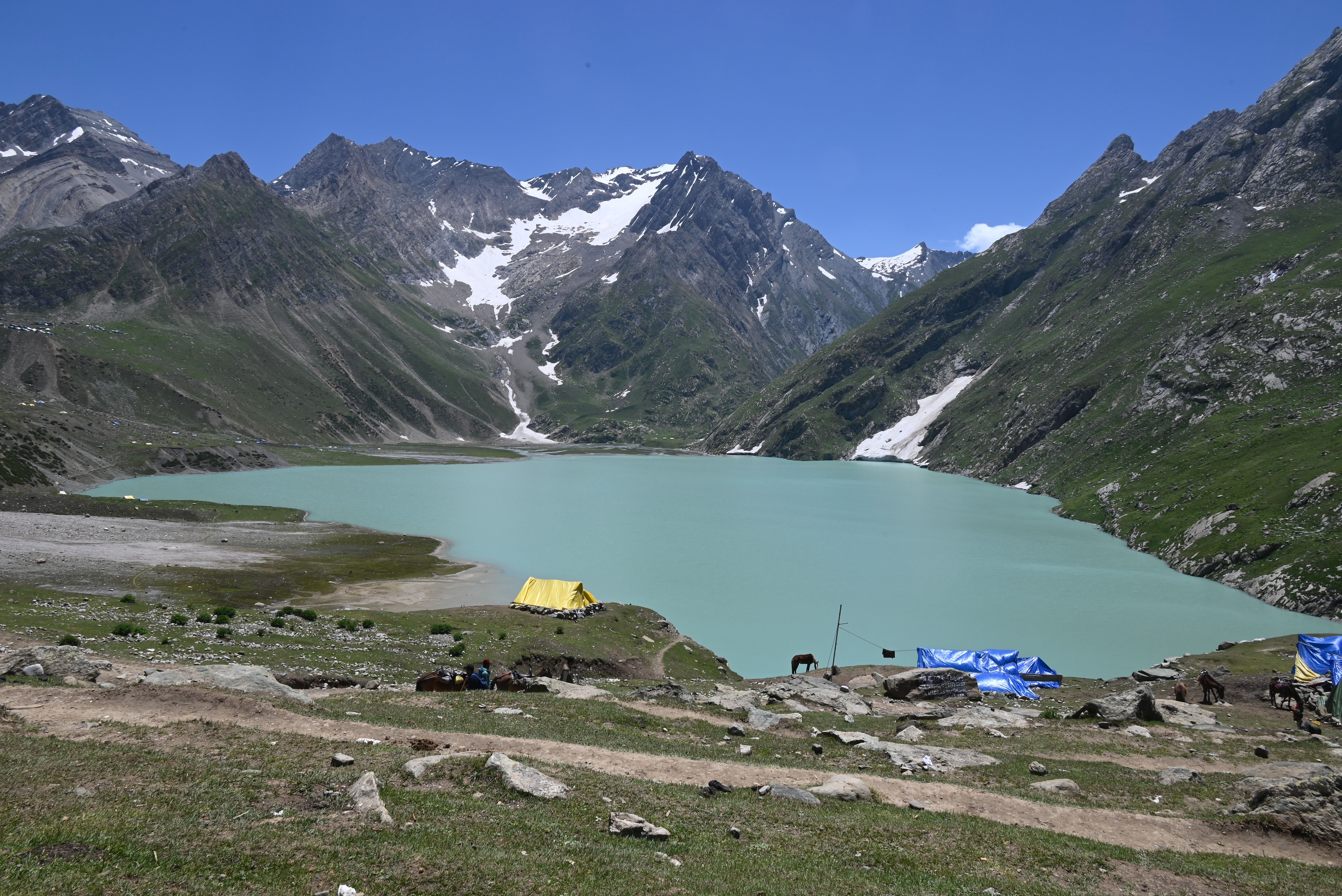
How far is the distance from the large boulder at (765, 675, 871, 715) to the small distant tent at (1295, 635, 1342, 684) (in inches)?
1006

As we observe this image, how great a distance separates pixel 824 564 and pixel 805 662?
3382 centimetres

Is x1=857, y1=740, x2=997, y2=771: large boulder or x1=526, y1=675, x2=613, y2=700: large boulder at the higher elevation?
x1=857, y1=740, x2=997, y2=771: large boulder

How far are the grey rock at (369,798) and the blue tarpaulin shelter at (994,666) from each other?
3390cm

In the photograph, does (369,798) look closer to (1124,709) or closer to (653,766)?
(653,766)

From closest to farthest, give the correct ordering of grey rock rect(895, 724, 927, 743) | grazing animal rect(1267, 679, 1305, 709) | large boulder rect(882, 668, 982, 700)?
grey rock rect(895, 724, 927, 743) < grazing animal rect(1267, 679, 1305, 709) < large boulder rect(882, 668, 982, 700)

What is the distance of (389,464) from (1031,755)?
648 ft

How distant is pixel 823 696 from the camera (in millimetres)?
32656

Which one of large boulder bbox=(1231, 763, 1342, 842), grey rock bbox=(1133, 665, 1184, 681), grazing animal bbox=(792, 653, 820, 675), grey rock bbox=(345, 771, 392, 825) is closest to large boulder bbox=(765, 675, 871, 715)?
grazing animal bbox=(792, 653, 820, 675)

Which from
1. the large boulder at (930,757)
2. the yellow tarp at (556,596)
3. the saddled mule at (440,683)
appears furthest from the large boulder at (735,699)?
the yellow tarp at (556,596)

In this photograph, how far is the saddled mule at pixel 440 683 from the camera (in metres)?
27.8

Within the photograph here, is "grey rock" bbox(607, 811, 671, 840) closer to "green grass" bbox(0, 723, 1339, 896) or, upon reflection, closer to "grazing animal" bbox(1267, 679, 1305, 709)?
"green grass" bbox(0, 723, 1339, 896)

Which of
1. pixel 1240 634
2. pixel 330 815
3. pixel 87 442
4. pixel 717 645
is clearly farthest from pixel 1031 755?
pixel 87 442

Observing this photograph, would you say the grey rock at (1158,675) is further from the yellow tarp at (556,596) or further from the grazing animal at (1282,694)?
the yellow tarp at (556,596)

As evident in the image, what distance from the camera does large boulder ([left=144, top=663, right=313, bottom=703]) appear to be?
2266 cm
